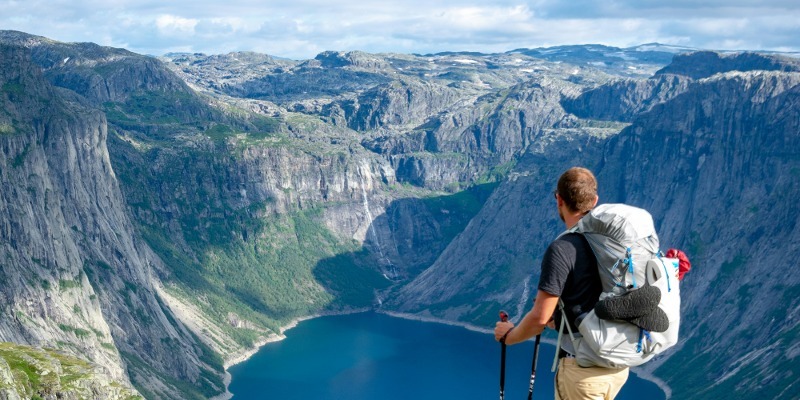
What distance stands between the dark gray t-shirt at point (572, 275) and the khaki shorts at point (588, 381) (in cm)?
91

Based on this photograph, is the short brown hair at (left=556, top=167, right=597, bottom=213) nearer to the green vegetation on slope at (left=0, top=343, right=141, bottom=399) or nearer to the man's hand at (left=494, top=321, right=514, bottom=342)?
the man's hand at (left=494, top=321, right=514, bottom=342)

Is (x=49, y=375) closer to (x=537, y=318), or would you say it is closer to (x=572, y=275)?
(x=537, y=318)

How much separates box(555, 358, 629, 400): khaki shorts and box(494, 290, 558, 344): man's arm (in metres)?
1.03

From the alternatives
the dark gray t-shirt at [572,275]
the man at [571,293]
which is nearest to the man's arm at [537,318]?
the man at [571,293]

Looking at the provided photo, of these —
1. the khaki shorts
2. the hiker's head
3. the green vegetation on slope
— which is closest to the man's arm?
the khaki shorts

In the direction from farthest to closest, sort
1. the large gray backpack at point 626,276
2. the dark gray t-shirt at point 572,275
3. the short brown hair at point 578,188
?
the short brown hair at point 578,188, the dark gray t-shirt at point 572,275, the large gray backpack at point 626,276

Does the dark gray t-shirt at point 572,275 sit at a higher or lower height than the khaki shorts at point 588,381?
higher

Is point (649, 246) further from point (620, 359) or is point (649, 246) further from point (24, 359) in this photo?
point (24, 359)

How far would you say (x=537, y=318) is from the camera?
20.9 m

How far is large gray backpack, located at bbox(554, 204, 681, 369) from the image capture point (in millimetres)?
19984

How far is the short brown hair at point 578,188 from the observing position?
21562 millimetres

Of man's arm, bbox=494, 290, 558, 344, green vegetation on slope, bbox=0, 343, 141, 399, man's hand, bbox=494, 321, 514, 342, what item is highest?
man's arm, bbox=494, 290, 558, 344

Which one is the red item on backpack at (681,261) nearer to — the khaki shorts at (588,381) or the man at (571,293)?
the man at (571,293)

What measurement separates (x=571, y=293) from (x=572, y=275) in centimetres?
52
